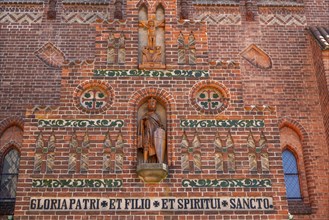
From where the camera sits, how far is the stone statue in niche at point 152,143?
10273 mm

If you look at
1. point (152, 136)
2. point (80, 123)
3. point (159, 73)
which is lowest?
point (152, 136)

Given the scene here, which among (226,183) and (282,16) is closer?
(226,183)

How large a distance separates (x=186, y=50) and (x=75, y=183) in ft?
12.1

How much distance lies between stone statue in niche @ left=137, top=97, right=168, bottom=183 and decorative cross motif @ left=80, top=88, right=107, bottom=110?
78 cm

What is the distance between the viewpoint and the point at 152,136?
1081 centimetres

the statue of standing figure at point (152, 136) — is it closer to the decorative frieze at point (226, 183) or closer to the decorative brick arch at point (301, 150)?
the decorative frieze at point (226, 183)

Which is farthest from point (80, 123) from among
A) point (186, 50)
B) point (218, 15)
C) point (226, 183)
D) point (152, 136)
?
point (218, 15)

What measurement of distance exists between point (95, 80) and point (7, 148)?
10.6 ft

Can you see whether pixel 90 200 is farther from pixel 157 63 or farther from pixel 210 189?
pixel 157 63

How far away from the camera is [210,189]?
33.8 ft

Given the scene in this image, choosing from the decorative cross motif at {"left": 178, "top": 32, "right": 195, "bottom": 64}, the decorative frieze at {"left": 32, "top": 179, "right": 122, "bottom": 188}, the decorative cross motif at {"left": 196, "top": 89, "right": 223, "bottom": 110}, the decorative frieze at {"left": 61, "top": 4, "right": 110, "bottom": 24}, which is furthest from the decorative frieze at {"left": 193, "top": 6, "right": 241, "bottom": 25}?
the decorative frieze at {"left": 32, "top": 179, "right": 122, "bottom": 188}

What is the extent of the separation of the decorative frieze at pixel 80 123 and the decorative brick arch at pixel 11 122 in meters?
2.56

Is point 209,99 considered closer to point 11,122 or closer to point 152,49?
point 152,49

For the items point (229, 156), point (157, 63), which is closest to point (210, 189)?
point (229, 156)
